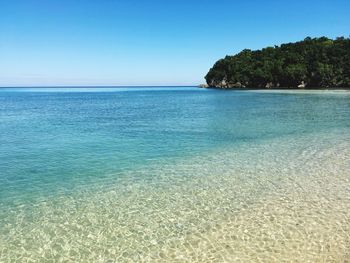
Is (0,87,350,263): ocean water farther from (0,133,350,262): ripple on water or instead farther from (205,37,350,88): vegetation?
(205,37,350,88): vegetation

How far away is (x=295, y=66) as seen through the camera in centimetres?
10544

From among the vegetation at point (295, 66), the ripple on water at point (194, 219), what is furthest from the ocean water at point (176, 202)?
the vegetation at point (295, 66)

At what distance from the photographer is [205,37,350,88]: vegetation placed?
100125 mm

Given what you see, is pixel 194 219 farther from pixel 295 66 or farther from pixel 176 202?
pixel 295 66

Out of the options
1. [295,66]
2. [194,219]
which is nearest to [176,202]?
[194,219]

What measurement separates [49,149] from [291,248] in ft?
41.0

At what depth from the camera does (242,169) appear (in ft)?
38.5

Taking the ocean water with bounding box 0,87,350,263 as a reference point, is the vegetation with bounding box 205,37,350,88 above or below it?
above

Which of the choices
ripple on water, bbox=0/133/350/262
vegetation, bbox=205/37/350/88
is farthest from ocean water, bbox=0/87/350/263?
vegetation, bbox=205/37/350/88

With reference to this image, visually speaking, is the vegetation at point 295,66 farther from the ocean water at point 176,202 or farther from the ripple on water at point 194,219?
the ripple on water at point 194,219

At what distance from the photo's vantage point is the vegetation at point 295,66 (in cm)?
10012

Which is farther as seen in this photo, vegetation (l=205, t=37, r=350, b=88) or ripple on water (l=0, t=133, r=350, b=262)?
vegetation (l=205, t=37, r=350, b=88)

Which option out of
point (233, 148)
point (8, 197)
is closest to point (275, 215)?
point (8, 197)

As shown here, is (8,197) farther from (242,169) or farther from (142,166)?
(242,169)
